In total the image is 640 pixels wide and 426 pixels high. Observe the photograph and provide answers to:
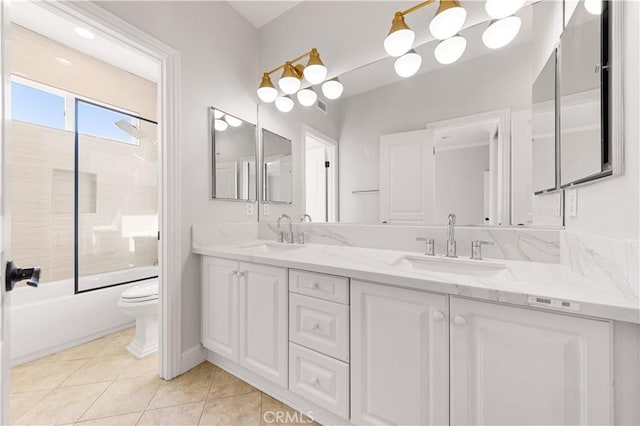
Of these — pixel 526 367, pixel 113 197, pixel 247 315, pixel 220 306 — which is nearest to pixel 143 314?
pixel 220 306

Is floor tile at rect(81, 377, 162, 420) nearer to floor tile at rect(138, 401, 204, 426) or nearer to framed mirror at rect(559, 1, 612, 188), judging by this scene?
floor tile at rect(138, 401, 204, 426)

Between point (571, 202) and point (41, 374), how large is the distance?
308cm

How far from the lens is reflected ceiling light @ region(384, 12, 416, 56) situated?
142cm

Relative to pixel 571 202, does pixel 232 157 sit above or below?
above

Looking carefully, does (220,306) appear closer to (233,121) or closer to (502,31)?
(233,121)

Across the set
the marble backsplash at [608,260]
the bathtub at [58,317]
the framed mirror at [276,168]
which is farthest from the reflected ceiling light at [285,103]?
the bathtub at [58,317]

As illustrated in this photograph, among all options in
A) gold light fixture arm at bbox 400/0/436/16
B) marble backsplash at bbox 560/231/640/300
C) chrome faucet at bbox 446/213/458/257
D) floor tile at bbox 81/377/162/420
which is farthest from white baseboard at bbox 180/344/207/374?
gold light fixture arm at bbox 400/0/436/16

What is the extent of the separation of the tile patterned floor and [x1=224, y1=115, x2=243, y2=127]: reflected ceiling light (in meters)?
1.75

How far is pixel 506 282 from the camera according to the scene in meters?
0.88

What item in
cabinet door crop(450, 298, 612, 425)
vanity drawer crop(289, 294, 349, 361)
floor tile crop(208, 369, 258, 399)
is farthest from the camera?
floor tile crop(208, 369, 258, 399)

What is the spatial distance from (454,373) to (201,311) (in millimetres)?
1570

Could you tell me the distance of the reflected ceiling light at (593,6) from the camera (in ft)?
2.67

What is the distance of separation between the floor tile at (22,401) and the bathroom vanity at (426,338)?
1.03 meters

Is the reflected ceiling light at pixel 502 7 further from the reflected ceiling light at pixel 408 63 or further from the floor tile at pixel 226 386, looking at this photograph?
the floor tile at pixel 226 386
